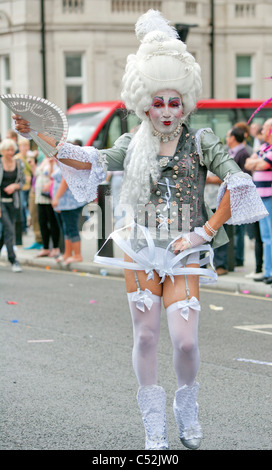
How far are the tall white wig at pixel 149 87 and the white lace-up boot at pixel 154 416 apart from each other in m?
0.95

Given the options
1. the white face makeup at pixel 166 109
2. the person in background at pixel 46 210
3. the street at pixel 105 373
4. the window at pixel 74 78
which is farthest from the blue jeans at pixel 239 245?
the window at pixel 74 78

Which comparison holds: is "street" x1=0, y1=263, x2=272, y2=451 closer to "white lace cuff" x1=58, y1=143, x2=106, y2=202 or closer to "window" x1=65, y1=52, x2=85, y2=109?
"white lace cuff" x1=58, y1=143, x2=106, y2=202

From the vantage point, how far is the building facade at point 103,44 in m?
27.2

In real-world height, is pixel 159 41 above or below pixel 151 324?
above

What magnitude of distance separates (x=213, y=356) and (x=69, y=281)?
16.2 ft

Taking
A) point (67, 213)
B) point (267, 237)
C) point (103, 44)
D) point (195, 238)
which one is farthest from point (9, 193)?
point (103, 44)

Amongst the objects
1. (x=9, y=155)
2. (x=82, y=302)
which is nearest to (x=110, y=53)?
(x=9, y=155)

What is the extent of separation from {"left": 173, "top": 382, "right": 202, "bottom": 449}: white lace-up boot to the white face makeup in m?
1.30

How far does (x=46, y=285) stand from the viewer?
1126cm

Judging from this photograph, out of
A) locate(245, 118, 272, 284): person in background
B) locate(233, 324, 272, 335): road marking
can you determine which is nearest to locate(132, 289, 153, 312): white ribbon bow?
locate(233, 324, 272, 335): road marking

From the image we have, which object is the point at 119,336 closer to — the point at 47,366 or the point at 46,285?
the point at 47,366

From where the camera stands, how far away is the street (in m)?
4.91

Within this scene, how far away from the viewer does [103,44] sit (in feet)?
90.2

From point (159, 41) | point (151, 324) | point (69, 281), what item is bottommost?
point (69, 281)
